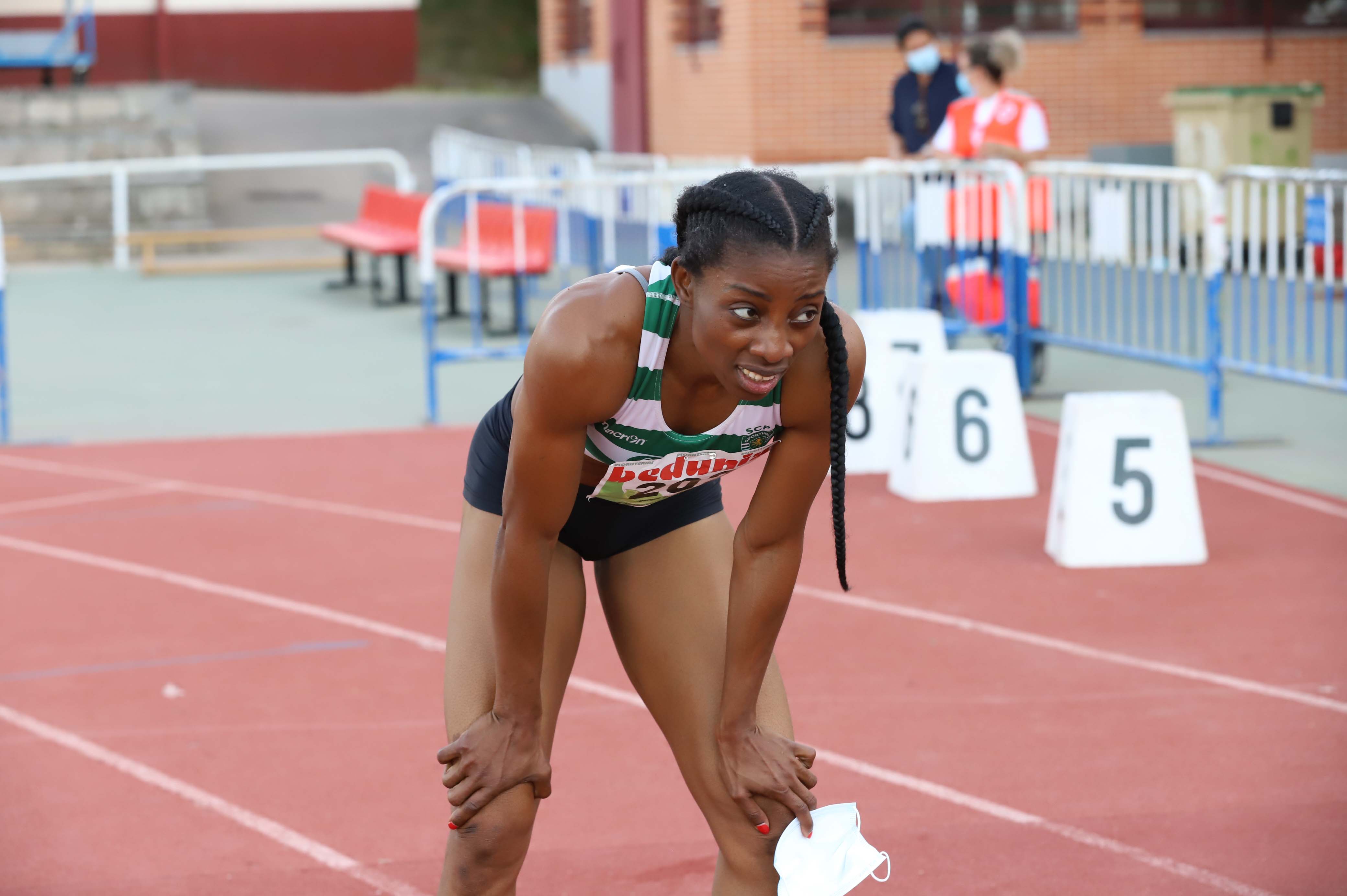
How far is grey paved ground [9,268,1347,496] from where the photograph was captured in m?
10.3

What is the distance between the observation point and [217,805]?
482cm

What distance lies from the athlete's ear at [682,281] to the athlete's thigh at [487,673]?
650 millimetres

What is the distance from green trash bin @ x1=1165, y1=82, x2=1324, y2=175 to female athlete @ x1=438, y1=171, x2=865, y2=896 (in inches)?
578

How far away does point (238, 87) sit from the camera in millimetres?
29234

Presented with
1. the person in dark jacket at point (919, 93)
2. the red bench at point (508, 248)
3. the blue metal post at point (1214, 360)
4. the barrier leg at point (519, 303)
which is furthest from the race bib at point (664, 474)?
A: the person in dark jacket at point (919, 93)

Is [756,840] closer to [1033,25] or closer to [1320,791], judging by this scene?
[1320,791]

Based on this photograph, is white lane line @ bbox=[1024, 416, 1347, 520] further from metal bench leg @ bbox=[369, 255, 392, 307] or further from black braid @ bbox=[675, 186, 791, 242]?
metal bench leg @ bbox=[369, 255, 392, 307]

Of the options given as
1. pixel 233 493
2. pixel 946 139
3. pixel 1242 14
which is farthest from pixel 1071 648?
pixel 1242 14

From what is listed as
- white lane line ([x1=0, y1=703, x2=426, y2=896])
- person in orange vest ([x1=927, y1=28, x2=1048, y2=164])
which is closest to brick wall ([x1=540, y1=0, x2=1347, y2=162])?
person in orange vest ([x1=927, y1=28, x2=1048, y2=164])

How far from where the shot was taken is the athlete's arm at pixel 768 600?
10.3 ft

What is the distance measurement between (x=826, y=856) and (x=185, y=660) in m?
3.67

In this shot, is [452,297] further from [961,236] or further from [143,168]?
[961,236]

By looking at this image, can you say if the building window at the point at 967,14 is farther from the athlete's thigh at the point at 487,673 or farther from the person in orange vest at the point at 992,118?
the athlete's thigh at the point at 487,673

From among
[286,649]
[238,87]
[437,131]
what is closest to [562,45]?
[238,87]
